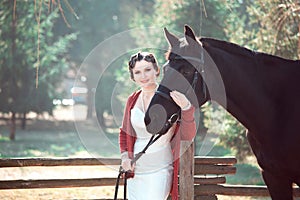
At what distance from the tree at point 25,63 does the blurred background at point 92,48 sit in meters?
0.04

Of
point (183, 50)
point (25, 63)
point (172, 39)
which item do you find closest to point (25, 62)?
point (25, 63)

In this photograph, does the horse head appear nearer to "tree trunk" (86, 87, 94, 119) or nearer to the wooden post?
the wooden post

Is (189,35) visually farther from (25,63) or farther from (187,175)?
(25,63)

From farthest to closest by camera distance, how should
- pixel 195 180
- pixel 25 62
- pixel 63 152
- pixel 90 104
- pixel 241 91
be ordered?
1. pixel 90 104
2. pixel 25 62
3. pixel 63 152
4. pixel 195 180
5. pixel 241 91

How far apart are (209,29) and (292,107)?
1110 centimetres

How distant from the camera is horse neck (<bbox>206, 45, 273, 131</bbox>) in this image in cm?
359

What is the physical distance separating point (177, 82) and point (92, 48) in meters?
25.8

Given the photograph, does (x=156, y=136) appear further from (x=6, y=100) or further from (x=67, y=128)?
(x=67, y=128)

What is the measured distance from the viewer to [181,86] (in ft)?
10.6

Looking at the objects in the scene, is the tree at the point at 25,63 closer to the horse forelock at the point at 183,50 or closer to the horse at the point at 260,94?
the horse at the point at 260,94

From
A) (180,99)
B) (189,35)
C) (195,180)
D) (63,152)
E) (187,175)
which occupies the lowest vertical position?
(63,152)

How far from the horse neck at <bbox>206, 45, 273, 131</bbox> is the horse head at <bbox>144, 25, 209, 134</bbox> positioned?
0.23 m

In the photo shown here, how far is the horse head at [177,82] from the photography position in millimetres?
3127

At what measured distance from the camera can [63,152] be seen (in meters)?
15.6
